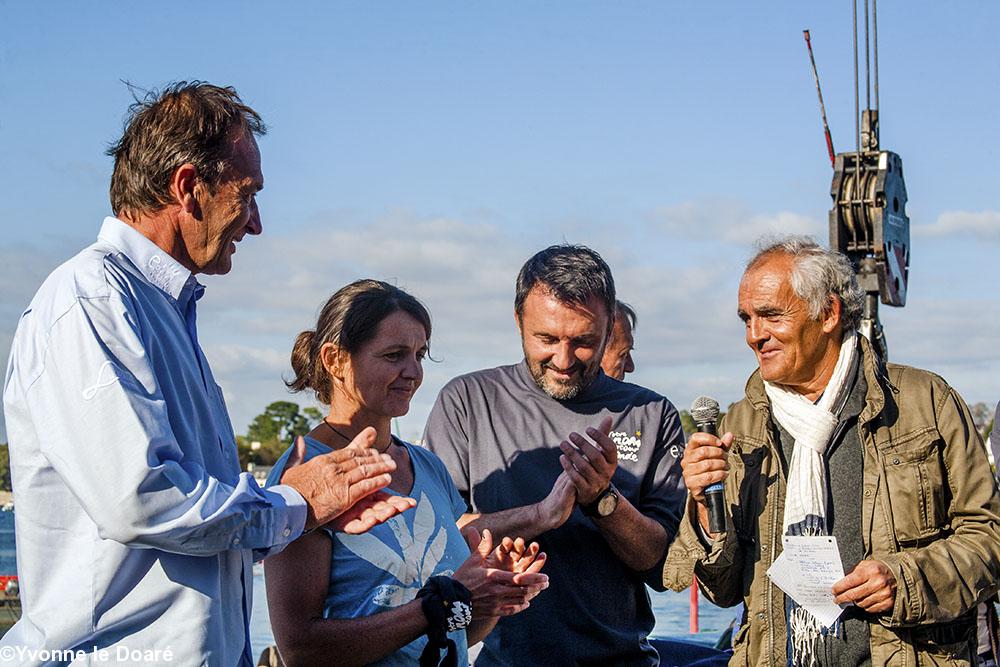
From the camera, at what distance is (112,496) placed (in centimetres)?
208

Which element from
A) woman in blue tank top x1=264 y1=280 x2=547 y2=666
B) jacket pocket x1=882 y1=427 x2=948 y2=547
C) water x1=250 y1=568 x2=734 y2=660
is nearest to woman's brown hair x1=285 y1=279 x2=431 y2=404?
woman in blue tank top x1=264 y1=280 x2=547 y2=666

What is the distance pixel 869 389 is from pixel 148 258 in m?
2.16

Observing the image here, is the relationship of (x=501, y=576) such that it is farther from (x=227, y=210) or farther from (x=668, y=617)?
(x=668, y=617)

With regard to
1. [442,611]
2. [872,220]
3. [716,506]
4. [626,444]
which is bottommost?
[442,611]

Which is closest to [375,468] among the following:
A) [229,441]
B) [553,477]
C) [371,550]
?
[229,441]

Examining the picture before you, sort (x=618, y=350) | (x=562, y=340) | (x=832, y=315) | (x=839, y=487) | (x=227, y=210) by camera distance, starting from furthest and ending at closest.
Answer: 1. (x=618, y=350)
2. (x=562, y=340)
3. (x=832, y=315)
4. (x=839, y=487)
5. (x=227, y=210)

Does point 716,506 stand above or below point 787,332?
below

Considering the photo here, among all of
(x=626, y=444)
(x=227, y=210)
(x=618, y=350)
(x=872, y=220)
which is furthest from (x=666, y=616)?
(x=227, y=210)

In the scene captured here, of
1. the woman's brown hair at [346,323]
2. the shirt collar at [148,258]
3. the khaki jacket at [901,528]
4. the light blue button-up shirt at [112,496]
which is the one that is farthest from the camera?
the woman's brown hair at [346,323]

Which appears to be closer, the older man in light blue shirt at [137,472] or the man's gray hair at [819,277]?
the older man in light blue shirt at [137,472]

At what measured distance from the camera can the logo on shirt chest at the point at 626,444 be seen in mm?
3875

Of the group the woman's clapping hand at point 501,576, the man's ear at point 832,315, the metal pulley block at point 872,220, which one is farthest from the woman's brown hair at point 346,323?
the metal pulley block at point 872,220

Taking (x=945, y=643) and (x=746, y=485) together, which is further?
(x=746, y=485)

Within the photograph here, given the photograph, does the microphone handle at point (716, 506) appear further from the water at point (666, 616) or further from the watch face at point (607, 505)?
the water at point (666, 616)
